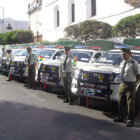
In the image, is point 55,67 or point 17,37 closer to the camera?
point 55,67

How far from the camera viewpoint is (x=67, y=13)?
37125 mm

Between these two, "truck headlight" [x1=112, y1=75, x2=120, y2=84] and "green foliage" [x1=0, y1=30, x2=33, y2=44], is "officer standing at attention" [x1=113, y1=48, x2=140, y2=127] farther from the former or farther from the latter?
"green foliage" [x1=0, y1=30, x2=33, y2=44]

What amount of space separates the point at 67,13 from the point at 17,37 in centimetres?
901

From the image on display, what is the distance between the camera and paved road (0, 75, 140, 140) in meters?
4.87

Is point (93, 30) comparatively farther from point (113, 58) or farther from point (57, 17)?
point (57, 17)

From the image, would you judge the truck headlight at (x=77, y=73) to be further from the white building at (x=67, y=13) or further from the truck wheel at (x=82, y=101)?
the white building at (x=67, y=13)

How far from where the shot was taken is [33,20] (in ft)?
171

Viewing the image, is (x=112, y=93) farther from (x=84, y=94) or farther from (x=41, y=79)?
(x=41, y=79)

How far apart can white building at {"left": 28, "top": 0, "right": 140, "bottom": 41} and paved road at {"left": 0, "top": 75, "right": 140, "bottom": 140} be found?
58.2ft

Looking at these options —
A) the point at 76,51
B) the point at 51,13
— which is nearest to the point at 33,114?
the point at 76,51

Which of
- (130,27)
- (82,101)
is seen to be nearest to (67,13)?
(130,27)

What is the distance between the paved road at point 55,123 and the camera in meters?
4.87

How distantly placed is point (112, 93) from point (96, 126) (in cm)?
117

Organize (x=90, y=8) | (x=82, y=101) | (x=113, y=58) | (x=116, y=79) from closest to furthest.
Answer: (x=116, y=79) → (x=82, y=101) → (x=113, y=58) → (x=90, y=8)
